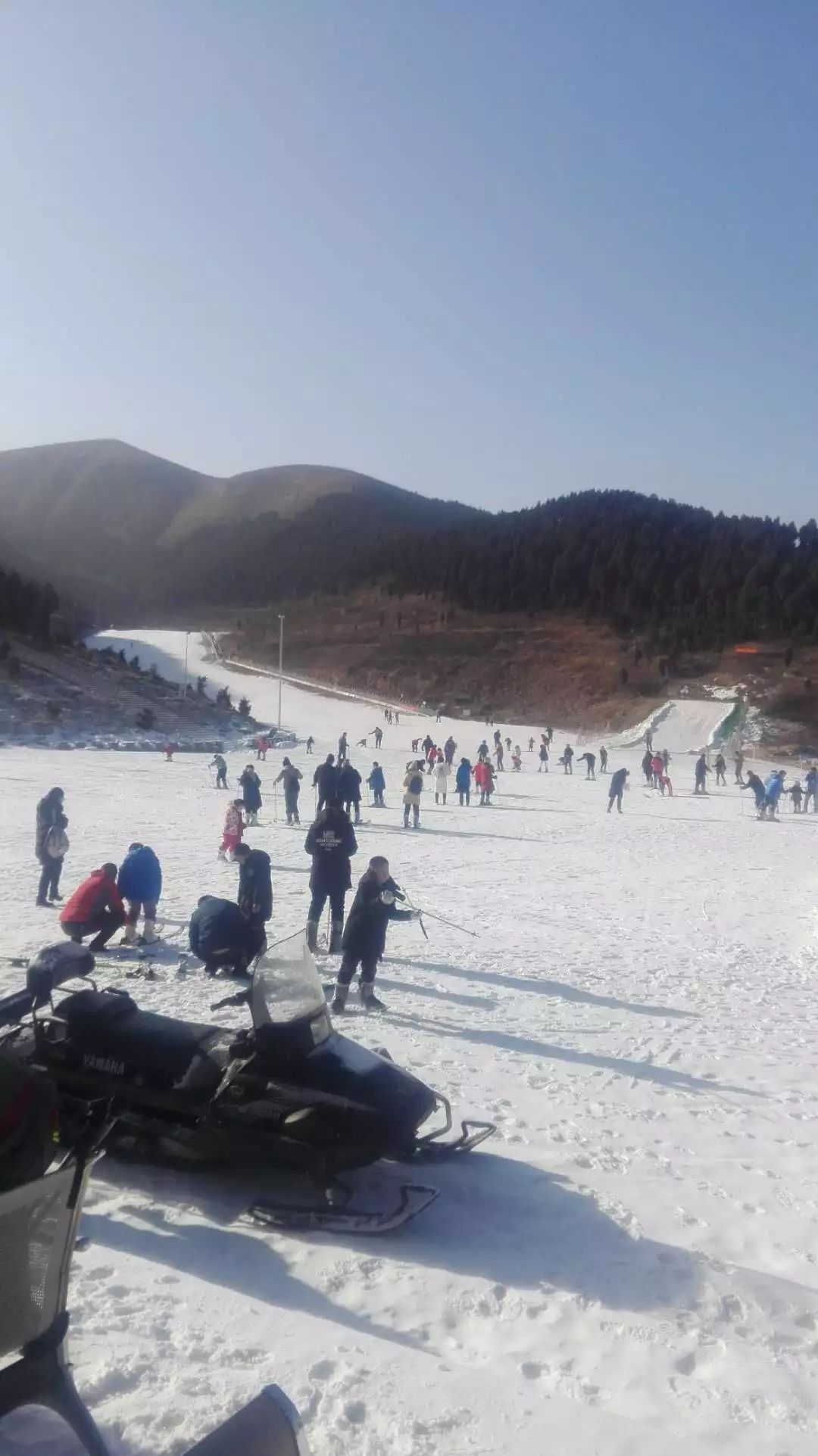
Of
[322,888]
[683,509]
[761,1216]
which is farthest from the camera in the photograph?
[683,509]

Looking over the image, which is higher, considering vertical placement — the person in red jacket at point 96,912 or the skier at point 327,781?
the skier at point 327,781

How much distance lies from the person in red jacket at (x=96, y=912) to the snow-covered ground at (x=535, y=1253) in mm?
589

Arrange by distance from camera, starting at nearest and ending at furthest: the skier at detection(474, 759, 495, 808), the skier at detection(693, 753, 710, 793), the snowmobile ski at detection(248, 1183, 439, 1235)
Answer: the snowmobile ski at detection(248, 1183, 439, 1235), the skier at detection(474, 759, 495, 808), the skier at detection(693, 753, 710, 793)

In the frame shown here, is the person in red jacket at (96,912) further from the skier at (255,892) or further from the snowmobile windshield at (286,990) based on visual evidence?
the snowmobile windshield at (286,990)

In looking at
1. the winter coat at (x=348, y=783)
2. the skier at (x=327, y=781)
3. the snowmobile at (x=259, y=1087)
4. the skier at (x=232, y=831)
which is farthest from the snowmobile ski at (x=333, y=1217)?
the skier at (x=327, y=781)

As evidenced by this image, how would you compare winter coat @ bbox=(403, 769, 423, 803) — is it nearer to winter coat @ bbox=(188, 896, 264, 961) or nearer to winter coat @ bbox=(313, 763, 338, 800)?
winter coat @ bbox=(313, 763, 338, 800)

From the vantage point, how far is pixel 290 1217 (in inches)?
165

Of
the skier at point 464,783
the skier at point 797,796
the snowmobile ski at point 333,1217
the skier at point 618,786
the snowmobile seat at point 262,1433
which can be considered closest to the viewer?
the snowmobile seat at point 262,1433

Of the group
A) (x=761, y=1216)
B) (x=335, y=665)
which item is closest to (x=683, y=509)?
(x=335, y=665)

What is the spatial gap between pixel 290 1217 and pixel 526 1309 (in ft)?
3.46

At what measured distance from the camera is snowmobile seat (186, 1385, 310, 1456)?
7.33 ft

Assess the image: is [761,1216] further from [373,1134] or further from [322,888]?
[322,888]

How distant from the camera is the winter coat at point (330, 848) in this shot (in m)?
9.03

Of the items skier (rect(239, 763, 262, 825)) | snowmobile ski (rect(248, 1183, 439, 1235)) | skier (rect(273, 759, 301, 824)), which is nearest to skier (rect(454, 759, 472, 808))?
skier (rect(273, 759, 301, 824))
